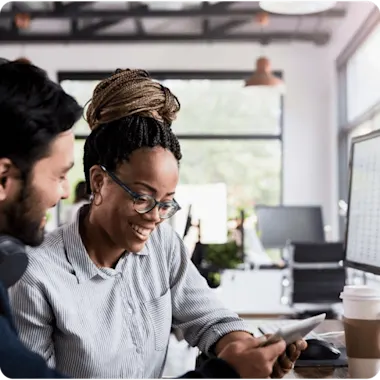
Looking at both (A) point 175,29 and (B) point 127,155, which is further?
(A) point 175,29

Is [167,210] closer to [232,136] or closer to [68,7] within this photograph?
[68,7]

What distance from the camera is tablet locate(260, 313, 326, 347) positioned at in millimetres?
1121

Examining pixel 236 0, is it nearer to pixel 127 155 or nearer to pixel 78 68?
pixel 78 68

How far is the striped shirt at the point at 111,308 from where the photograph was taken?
121cm

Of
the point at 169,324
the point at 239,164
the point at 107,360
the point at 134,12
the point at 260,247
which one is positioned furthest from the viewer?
the point at 239,164

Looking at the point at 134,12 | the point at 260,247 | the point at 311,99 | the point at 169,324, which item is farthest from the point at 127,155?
the point at 311,99

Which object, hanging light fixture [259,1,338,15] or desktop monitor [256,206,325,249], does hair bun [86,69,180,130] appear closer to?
hanging light fixture [259,1,338,15]

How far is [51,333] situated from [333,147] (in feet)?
23.7

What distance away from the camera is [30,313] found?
120 centimetres

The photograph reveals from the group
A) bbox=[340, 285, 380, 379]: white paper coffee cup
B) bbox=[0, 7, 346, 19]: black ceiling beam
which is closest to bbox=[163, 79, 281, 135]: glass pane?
bbox=[0, 7, 346, 19]: black ceiling beam

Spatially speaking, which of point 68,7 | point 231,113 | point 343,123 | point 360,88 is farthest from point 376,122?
point 68,7

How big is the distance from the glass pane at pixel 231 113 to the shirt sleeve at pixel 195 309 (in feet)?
22.5

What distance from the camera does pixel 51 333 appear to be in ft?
4.06

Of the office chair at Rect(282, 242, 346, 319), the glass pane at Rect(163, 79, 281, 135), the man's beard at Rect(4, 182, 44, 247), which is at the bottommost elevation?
the office chair at Rect(282, 242, 346, 319)
